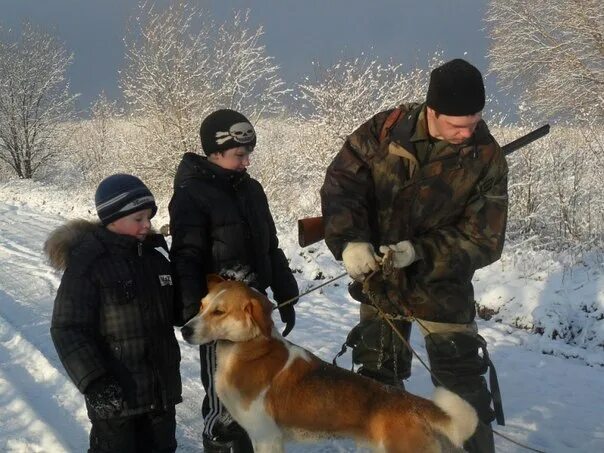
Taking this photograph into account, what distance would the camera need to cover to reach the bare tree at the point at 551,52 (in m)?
15.5

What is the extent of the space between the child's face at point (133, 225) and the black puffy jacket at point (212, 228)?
213 mm

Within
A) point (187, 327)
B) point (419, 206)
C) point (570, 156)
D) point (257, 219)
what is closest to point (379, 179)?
point (419, 206)

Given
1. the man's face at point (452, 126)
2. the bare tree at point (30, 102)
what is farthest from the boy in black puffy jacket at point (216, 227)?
the bare tree at point (30, 102)

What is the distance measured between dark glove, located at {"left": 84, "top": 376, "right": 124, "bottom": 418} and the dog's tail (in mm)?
1558

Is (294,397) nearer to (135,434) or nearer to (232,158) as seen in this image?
(135,434)

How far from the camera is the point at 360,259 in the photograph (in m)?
2.76

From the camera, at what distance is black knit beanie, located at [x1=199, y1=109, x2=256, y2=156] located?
313 centimetres

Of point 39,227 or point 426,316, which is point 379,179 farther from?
point 39,227

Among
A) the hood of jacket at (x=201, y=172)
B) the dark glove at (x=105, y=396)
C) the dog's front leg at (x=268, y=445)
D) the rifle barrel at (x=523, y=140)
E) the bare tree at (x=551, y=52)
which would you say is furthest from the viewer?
the bare tree at (x=551, y=52)

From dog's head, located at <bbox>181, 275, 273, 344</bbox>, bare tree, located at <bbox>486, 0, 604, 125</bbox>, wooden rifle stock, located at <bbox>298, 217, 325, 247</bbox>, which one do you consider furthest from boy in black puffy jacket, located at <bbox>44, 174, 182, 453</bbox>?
bare tree, located at <bbox>486, 0, 604, 125</bbox>

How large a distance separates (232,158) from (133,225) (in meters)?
0.73

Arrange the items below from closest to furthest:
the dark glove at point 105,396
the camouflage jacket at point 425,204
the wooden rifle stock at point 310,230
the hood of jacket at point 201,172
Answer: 1. the dark glove at point 105,396
2. the camouflage jacket at point 425,204
3. the hood of jacket at point 201,172
4. the wooden rifle stock at point 310,230

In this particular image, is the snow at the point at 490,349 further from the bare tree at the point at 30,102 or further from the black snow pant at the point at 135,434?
the bare tree at the point at 30,102

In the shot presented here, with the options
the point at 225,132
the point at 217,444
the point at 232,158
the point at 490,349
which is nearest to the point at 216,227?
the point at 232,158
